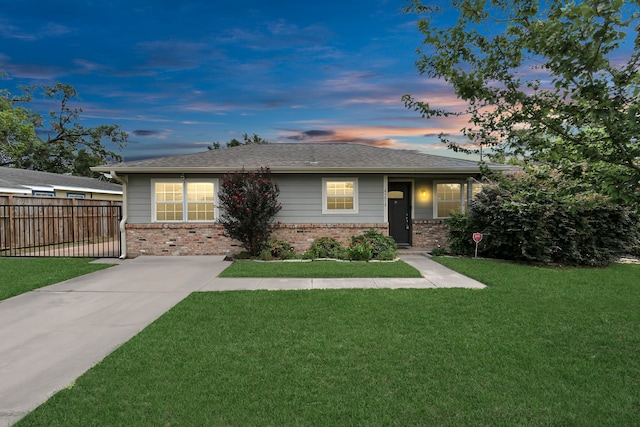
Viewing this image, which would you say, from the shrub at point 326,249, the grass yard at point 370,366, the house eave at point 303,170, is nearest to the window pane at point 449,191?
the house eave at point 303,170

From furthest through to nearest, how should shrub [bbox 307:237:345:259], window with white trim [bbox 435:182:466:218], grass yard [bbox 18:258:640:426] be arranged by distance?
window with white trim [bbox 435:182:466:218]
shrub [bbox 307:237:345:259]
grass yard [bbox 18:258:640:426]

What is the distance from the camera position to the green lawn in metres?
7.91

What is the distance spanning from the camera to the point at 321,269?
845 cm

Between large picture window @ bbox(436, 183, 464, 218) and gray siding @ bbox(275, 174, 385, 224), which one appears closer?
gray siding @ bbox(275, 174, 385, 224)

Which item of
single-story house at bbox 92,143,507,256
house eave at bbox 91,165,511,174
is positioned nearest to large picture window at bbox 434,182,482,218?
single-story house at bbox 92,143,507,256

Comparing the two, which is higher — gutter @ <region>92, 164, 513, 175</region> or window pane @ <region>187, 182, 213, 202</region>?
gutter @ <region>92, 164, 513, 175</region>

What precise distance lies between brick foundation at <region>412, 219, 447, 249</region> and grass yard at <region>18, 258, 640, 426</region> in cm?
657

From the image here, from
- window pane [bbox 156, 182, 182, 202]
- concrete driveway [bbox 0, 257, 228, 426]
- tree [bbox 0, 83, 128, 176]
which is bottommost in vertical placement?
concrete driveway [bbox 0, 257, 228, 426]

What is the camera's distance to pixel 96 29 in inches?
552

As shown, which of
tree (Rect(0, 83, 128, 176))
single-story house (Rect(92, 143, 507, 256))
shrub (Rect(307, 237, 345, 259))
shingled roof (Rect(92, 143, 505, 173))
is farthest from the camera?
tree (Rect(0, 83, 128, 176))

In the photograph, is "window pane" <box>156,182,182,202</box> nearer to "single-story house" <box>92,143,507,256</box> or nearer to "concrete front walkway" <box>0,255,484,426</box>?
"single-story house" <box>92,143,507,256</box>

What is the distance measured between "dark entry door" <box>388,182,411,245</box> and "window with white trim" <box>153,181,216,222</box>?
6299 mm

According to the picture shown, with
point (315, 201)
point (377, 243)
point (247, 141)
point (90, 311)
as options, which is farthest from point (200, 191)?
point (247, 141)

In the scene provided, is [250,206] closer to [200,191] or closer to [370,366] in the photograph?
[200,191]
